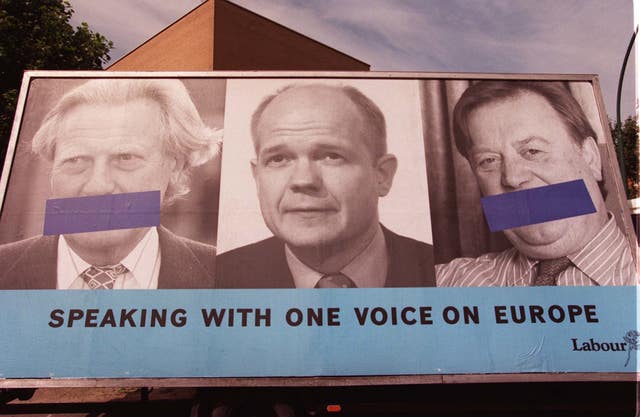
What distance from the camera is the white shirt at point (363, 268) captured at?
4648 millimetres

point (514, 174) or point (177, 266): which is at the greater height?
point (514, 174)

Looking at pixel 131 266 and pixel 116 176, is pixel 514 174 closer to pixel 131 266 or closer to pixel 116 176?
pixel 131 266

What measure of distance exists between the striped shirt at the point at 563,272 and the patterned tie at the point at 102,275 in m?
3.81

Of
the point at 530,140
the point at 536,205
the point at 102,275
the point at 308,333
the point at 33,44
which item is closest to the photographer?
the point at 308,333

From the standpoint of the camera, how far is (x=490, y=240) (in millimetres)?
4852

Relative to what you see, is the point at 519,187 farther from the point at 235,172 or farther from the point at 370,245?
the point at 235,172

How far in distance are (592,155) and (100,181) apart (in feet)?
20.8

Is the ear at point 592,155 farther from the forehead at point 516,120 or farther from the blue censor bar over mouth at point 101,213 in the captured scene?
A: the blue censor bar over mouth at point 101,213

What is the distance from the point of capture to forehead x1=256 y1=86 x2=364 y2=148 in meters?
5.10

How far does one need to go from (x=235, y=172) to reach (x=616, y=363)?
4.98 metres

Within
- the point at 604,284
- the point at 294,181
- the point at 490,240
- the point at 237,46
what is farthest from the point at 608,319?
the point at 237,46

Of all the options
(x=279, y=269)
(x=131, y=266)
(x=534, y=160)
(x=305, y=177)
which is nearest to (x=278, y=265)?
(x=279, y=269)

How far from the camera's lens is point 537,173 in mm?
5000

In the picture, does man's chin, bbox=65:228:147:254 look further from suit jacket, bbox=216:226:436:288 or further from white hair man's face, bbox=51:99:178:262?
suit jacket, bbox=216:226:436:288
